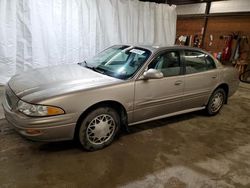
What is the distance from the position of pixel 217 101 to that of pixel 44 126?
9.86 feet

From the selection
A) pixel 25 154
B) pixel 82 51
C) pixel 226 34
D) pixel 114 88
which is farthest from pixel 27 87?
pixel 226 34

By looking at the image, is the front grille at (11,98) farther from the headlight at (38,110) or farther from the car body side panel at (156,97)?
the car body side panel at (156,97)

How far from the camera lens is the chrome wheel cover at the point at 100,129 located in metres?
2.56

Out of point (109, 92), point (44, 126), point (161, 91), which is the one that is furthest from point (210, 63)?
point (44, 126)

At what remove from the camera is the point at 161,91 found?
3.00 metres

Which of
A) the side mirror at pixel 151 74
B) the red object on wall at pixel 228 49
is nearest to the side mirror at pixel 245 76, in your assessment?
the red object on wall at pixel 228 49

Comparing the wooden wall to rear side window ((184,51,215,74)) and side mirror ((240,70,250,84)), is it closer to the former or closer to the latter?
side mirror ((240,70,250,84))

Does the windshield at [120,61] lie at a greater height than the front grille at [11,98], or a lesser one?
greater

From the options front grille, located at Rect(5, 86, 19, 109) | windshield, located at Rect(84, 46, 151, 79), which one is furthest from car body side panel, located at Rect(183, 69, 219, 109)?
front grille, located at Rect(5, 86, 19, 109)

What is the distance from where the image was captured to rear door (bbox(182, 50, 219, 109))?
335cm

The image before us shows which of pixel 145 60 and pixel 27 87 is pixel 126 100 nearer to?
pixel 145 60

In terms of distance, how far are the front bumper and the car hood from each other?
0.67 ft

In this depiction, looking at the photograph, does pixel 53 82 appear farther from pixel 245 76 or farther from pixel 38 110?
pixel 245 76

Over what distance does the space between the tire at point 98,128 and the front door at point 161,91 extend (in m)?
0.33
